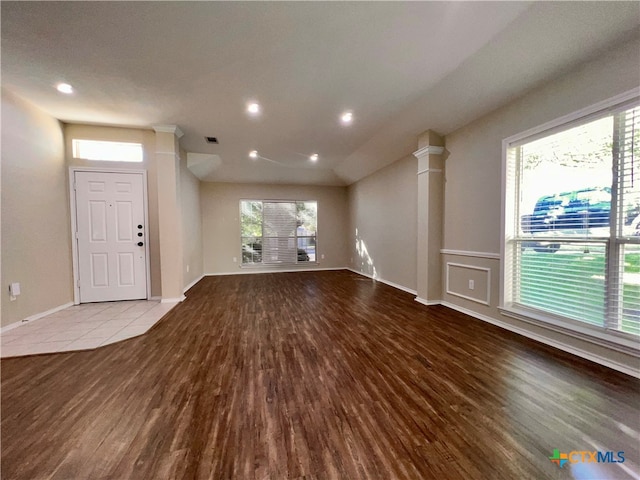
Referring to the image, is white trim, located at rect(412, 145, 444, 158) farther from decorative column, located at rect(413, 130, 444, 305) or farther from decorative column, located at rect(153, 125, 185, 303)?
decorative column, located at rect(153, 125, 185, 303)

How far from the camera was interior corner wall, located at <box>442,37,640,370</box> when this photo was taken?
1.97 m

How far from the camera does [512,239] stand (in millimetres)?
2811

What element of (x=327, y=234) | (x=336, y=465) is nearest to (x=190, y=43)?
(x=336, y=465)

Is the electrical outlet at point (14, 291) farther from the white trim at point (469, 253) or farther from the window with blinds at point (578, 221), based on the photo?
the window with blinds at point (578, 221)

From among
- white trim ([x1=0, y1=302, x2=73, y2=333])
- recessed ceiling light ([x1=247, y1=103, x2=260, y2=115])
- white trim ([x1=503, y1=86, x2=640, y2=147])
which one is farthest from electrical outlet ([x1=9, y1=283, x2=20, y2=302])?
white trim ([x1=503, y1=86, x2=640, y2=147])

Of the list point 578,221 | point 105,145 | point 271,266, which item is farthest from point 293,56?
point 271,266

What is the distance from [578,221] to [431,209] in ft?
5.49

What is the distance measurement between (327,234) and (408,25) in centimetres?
557

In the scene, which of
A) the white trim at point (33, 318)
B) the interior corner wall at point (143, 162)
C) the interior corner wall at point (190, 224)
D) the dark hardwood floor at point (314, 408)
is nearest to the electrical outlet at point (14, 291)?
the white trim at point (33, 318)

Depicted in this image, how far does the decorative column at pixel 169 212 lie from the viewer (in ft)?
12.4

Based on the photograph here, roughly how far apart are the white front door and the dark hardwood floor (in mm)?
1765

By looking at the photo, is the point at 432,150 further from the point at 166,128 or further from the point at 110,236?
the point at 110,236

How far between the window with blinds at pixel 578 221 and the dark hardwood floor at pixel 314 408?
0.52m

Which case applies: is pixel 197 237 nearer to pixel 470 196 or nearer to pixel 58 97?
pixel 58 97
